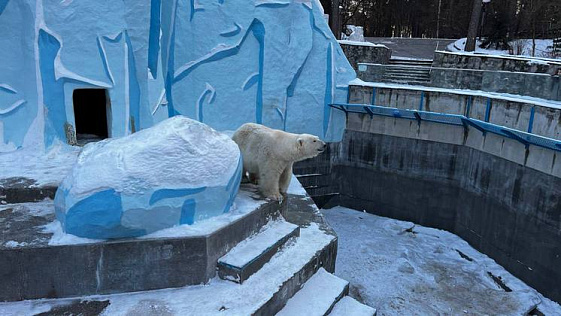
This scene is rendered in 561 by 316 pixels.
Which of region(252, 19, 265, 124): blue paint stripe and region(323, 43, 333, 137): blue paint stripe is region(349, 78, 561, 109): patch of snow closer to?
region(323, 43, 333, 137): blue paint stripe

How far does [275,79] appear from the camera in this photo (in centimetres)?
986

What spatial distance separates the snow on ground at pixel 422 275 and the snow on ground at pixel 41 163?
183 inches

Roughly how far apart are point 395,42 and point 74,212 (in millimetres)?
21245

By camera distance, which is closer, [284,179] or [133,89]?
[284,179]

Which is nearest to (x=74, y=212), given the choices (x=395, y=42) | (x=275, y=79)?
(x=275, y=79)

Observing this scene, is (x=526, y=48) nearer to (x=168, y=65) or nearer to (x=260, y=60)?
(x=260, y=60)

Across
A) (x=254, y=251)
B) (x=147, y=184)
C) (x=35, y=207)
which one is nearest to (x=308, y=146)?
(x=254, y=251)

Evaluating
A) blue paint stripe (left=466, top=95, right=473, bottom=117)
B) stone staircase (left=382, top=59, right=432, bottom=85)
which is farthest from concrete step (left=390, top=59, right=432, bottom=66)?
blue paint stripe (left=466, top=95, right=473, bottom=117)

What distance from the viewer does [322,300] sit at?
173 inches

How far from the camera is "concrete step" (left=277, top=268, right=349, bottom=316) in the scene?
4.15m

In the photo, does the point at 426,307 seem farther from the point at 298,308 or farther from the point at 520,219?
the point at 298,308

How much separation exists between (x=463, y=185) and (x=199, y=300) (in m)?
7.30

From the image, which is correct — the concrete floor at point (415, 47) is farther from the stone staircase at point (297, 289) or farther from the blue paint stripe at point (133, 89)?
the stone staircase at point (297, 289)

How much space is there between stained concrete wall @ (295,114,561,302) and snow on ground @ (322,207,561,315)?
37 cm
